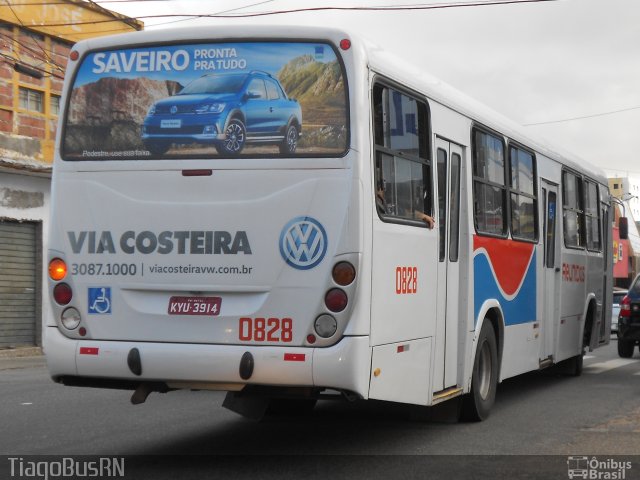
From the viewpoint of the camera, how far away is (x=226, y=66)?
7691 millimetres

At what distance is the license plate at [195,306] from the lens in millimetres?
7430

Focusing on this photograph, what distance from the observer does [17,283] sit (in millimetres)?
23141

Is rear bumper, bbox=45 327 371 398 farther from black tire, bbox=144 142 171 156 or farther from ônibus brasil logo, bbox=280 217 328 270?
black tire, bbox=144 142 171 156

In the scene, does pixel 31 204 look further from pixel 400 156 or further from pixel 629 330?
pixel 400 156

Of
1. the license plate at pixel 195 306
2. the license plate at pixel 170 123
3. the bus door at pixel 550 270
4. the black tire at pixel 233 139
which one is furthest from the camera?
the bus door at pixel 550 270

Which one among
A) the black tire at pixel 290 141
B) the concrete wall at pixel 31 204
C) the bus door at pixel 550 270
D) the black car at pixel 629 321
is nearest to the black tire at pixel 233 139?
the black tire at pixel 290 141

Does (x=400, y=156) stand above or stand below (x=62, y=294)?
above

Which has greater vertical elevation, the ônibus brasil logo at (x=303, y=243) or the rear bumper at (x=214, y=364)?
the ônibus brasil logo at (x=303, y=243)

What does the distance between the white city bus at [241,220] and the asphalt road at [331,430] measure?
0.60 m

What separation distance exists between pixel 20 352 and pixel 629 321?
12495 millimetres

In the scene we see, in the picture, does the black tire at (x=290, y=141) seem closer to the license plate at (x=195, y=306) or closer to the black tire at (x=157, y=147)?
the black tire at (x=157, y=147)

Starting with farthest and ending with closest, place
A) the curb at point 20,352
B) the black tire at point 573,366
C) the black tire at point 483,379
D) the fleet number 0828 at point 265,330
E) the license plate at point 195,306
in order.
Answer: the curb at point 20,352 < the black tire at point 573,366 < the black tire at point 483,379 < the license plate at point 195,306 < the fleet number 0828 at point 265,330

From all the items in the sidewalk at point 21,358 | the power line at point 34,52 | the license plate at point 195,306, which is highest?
the power line at point 34,52

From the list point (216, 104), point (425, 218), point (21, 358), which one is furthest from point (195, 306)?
point (21, 358)
